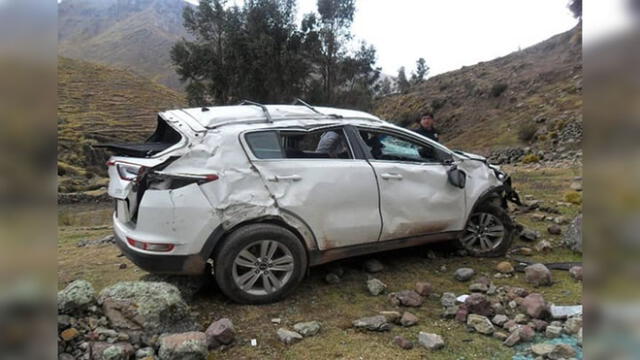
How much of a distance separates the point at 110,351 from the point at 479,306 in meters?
2.69

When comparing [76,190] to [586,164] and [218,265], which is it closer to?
[218,265]

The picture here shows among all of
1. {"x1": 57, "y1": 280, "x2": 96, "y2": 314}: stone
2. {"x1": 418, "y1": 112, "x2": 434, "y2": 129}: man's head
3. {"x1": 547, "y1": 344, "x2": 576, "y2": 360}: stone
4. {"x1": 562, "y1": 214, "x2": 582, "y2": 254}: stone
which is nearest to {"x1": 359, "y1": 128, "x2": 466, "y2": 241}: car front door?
{"x1": 562, "y1": 214, "x2": 582, "y2": 254}: stone

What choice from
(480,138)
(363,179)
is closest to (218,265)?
(363,179)

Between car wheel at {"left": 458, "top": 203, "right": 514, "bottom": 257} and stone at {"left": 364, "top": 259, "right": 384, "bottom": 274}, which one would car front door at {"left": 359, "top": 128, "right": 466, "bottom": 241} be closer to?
car wheel at {"left": 458, "top": 203, "right": 514, "bottom": 257}

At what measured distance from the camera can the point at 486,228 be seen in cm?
502

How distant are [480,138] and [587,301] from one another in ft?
84.1

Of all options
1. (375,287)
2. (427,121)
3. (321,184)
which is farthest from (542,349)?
(427,121)

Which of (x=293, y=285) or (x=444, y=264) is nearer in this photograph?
(x=293, y=285)

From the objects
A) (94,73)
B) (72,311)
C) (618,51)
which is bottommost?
(72,311)

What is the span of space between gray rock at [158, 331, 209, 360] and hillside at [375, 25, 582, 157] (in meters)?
16.0

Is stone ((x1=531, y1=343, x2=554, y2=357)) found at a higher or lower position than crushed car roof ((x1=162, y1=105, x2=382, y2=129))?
lower

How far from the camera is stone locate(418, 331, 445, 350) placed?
3.07 metres

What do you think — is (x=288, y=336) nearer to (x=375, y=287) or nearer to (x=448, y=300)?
(x=375, y=287)

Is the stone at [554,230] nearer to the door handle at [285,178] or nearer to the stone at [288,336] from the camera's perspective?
the door handle at [285,178]
